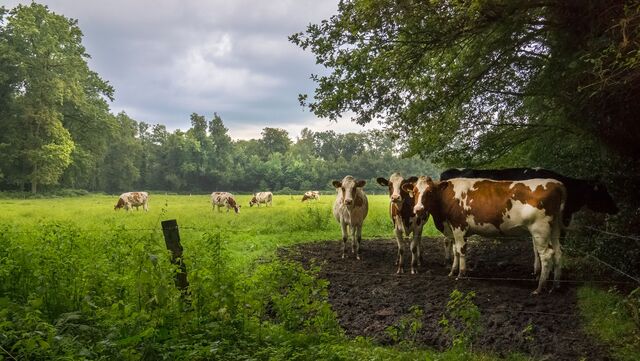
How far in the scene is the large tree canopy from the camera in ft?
23.7

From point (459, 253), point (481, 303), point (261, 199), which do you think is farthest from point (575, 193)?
point (261, 199)

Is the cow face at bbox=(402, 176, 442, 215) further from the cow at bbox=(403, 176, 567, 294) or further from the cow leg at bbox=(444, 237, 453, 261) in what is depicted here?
the cow leg at bbox=(444, 237, 453, 261)

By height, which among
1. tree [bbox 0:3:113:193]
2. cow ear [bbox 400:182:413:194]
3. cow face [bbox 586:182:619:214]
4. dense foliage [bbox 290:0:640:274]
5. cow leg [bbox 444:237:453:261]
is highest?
tree [bbox 0:3:113:193]

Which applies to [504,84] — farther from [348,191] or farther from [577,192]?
[348,191]

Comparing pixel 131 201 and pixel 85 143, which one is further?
pixel 85 143

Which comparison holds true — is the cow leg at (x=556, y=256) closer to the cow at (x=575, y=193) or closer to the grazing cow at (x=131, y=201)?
the cow at (x=575, y=193)

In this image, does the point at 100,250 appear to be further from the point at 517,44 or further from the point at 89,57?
the point at 89,57

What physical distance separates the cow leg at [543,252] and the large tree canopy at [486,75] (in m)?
1.98

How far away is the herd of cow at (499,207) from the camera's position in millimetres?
8000

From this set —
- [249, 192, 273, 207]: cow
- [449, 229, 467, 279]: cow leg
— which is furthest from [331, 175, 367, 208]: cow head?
[249, 192, 273, 207]: cow

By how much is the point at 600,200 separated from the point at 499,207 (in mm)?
1910

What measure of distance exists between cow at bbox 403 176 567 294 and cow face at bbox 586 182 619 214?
0.86m

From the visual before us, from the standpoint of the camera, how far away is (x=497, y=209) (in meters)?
8.55

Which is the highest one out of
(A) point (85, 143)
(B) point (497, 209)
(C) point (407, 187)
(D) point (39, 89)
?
(D) point (39, 89)
